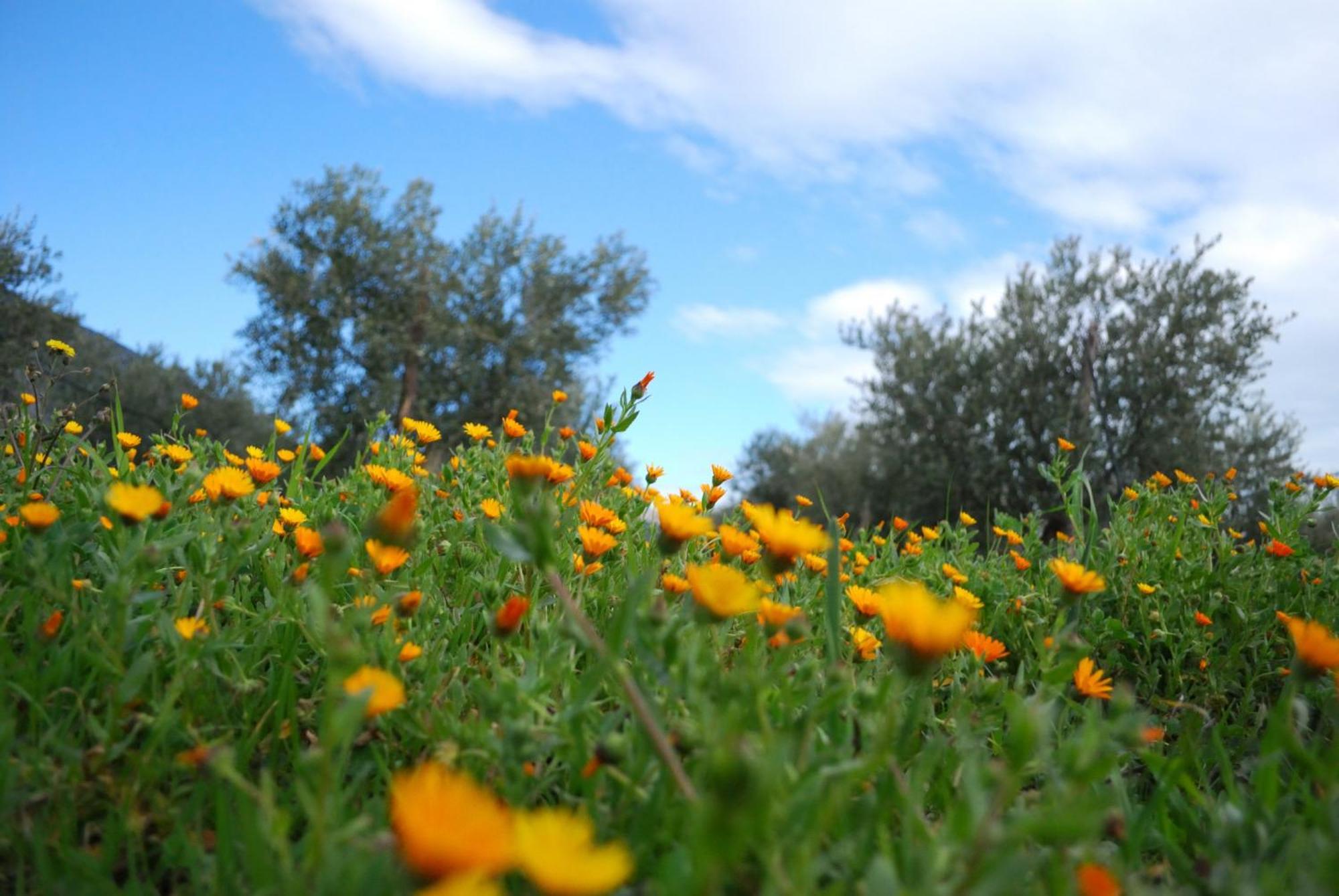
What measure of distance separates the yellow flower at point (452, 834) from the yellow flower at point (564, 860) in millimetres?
18

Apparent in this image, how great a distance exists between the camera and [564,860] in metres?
0.66

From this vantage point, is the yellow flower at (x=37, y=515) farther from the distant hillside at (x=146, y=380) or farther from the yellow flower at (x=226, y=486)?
the distant hillside at (x=146, y=380)

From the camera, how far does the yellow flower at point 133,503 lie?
4.19ft

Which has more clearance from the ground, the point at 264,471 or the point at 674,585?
the point at 674,585

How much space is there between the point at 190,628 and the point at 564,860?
1.02m

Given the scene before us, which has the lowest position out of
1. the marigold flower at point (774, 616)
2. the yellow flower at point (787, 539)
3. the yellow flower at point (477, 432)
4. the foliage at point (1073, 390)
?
the marigold flower at point (774, 616)

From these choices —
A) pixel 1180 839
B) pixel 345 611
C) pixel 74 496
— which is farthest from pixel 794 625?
pixel 74 496

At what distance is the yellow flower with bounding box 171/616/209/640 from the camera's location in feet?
4.48

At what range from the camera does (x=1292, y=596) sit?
9.27 ft

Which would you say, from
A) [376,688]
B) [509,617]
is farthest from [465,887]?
[509,617]

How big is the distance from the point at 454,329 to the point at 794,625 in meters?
18.9

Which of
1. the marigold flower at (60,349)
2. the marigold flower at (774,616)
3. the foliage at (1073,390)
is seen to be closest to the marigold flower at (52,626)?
the marigold flower at (774,616)

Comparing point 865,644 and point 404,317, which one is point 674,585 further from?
point 404,317

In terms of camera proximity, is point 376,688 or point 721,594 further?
point 721,594
